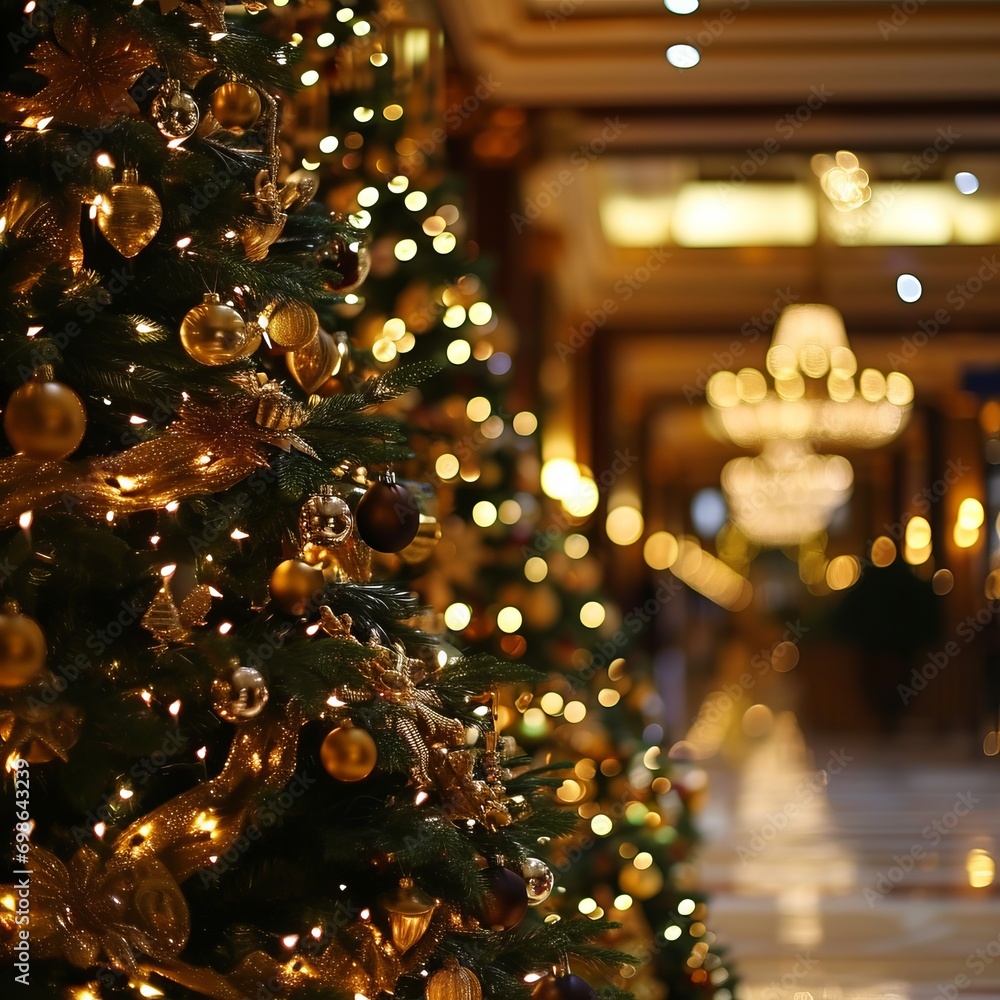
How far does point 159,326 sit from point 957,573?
14290 mm

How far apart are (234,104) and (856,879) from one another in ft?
15.0

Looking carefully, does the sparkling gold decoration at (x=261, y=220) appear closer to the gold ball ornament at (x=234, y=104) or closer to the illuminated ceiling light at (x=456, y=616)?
the gold ball ornament at (x=234, y=104)

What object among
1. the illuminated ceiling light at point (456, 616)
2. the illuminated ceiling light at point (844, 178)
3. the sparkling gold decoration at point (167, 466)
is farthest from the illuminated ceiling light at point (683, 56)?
the sparkling gold decoration at point (167, 466)

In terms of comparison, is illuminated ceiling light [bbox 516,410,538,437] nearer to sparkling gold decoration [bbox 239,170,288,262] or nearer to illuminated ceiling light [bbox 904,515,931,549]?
sparkling gold decoration [bbox 239,170,288,262]

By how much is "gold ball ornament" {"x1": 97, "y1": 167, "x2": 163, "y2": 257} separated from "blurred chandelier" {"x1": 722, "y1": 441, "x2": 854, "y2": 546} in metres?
10.0

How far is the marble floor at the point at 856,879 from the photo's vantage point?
379cm

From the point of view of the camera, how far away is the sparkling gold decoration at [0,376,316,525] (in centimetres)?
136

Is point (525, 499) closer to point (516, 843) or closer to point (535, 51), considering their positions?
point (516, 843)

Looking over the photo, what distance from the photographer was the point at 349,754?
1.41 metres

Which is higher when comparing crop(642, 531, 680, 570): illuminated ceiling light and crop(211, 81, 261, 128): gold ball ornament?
crop(642, 531, 680, 570): illuminated ceiling light

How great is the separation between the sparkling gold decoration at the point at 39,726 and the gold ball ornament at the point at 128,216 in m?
0.49

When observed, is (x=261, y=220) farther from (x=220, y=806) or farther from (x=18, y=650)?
(x=220, y=806)

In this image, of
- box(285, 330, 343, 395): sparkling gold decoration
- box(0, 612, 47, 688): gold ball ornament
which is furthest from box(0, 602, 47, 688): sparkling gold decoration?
box(285, 330, 343, 395): sparkling gold decoration

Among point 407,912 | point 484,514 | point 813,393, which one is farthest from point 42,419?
point 813,393
